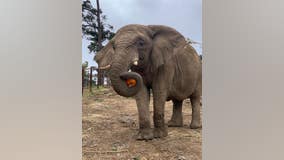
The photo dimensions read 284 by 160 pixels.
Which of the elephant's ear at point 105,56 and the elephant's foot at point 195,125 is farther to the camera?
the elephant's foot at point 195,125

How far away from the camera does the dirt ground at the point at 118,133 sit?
8.08ft

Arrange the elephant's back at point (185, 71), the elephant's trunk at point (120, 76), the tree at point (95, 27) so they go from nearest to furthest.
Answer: the elephant's trunk at point (120, 76) < the tree at point (95, 27) < the elephant's back at point (185, 71)

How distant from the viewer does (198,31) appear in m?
2.59

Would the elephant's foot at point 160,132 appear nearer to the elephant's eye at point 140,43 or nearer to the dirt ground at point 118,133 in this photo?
the dirt ground at point 118,133

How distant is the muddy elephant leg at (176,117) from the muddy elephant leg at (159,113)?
6cm

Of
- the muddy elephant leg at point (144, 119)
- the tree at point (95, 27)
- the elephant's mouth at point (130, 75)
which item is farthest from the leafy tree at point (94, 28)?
the muddy elephant leg at point (144, 119)

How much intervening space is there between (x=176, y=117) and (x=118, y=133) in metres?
0.42

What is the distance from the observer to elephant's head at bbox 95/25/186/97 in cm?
237

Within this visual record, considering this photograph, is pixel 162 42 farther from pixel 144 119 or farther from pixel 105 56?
pixel 144 119

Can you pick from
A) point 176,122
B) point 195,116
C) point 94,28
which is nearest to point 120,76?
point 94,28

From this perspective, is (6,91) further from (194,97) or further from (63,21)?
(194,97)

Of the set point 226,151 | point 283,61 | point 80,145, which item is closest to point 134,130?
point 80,145

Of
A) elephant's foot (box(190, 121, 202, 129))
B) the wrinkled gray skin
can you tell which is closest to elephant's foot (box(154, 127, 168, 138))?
the wrinkled gray skin

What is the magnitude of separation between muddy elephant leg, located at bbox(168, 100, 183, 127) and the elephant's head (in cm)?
29
